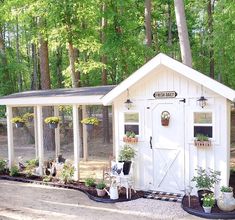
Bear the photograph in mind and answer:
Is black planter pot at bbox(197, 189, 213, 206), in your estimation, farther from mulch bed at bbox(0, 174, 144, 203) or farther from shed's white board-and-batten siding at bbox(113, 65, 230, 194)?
mulch bed at bbox(0, 174, 144, 203)

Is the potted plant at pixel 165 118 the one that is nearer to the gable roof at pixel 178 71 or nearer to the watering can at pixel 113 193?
the gable roof at pixel 178 71

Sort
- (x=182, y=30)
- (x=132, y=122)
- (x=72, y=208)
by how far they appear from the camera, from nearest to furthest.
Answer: (x=72, y=208), (x=132, y=122), (x=182, y=30)

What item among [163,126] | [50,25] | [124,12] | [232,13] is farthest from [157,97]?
[124,12]

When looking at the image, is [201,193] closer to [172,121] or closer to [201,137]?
[201,137]

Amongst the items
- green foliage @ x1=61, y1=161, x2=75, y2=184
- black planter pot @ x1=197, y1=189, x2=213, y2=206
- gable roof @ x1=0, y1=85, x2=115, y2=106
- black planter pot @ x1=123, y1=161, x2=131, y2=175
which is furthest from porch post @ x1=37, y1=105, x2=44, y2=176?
black planter pot @ x1=197, y1=189, x2=213, y2=206

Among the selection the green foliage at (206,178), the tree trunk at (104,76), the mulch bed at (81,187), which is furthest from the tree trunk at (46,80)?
the green foliage at (206,178)

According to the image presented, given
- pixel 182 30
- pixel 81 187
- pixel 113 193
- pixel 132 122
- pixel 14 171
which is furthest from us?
pixel 182 30

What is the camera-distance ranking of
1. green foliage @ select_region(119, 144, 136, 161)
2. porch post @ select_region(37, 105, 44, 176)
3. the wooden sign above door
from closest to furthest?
the wooden sign above door
green foliage @ select_region(119, 144, 136, 161)
porch post @ select_region(37, 105, 44, 176)

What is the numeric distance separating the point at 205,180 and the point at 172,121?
1648mm

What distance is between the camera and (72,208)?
7.54 metres

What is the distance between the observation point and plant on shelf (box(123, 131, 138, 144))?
8523 millimetres

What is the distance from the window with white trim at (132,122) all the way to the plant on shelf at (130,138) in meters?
0.11

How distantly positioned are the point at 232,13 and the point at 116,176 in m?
7.54

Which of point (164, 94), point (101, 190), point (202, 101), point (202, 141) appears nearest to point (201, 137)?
point (202, 141)
